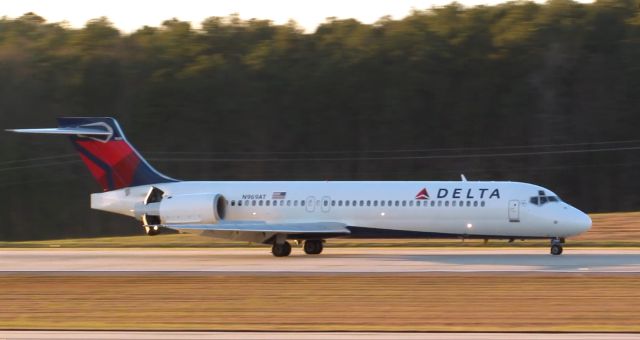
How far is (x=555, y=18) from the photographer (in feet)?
269

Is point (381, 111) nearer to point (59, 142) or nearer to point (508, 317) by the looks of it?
point (59, 142)

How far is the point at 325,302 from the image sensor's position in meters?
22.0

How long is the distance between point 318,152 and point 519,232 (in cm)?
4977

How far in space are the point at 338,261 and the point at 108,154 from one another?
10.6 meters

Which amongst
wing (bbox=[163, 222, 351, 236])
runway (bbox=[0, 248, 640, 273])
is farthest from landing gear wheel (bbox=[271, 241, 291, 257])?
A: wing (bbox=[163, 222, 351, 236])

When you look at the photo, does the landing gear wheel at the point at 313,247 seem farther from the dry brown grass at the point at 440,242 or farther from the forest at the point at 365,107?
the forest at the point at 365,107

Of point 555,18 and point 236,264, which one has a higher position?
point 555,18

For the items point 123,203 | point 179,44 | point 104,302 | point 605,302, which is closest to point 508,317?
point 605,302

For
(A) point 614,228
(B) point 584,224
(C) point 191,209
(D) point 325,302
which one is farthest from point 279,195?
(A) point 614,228

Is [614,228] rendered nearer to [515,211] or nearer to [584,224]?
[584,224]

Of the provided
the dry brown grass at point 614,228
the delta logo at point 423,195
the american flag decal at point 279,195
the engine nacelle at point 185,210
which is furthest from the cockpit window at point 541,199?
the engine nacelle at point 185,210

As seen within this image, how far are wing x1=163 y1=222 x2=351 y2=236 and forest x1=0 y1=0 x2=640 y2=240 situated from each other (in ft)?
135

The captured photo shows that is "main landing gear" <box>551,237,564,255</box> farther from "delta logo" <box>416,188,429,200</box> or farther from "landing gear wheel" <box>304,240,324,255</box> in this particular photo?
"landing gear wheel" <box>304,240,324,255</box>

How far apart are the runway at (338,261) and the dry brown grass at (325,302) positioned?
1.89 m
